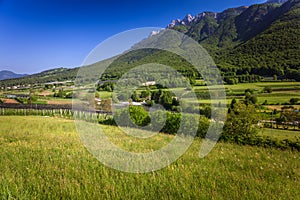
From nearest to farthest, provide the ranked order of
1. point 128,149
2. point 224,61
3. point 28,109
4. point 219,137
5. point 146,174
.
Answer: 1. point 146,174
2. point 128,149
3. point 219,137
4. point 28,109
5. point 224,61

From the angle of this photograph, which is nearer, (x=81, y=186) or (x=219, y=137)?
(x=81, y=186)

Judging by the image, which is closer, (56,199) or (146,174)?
(56,199)

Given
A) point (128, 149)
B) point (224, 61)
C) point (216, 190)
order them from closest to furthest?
point (216, 190), point (128, 149), point (224, 61)

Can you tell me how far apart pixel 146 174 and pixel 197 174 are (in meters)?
0.89

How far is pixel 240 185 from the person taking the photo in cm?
327

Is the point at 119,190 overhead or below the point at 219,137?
overhead

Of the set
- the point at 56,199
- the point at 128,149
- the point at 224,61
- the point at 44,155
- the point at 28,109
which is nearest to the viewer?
the point at 56,199

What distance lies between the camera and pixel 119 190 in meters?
3.11

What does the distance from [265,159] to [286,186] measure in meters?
1.68

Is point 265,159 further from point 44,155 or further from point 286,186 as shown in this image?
point 44,155

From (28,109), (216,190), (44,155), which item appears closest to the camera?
(216,190)

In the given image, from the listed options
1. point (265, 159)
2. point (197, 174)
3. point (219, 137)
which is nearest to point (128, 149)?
point (197, 174)

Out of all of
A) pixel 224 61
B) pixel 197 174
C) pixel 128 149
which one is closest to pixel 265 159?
pixel 197 174

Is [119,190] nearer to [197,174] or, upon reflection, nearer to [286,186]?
[197,174]
